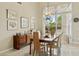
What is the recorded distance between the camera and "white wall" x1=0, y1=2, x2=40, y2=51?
2.85 metres

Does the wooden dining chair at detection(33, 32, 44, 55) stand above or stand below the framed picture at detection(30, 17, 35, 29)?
below

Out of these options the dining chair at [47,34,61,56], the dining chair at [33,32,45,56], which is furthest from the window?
the dining chair at [33,32,45,56]

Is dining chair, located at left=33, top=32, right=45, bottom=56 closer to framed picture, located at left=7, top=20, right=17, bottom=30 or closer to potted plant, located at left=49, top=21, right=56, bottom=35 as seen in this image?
potted plant, located at left=49, top=21, right=56, bottom=35

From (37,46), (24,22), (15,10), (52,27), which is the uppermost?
(15,10)

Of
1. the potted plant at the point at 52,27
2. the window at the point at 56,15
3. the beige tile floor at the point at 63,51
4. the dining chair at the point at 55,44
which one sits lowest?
the beige tile floor at the point at 63,51

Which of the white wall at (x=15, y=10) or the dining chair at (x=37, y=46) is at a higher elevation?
the white wall at (x=15, y=10)

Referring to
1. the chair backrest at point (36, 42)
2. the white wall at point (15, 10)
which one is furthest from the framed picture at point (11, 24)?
the chair backrest at point (36, 42)

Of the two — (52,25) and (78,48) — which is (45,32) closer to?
(52,25)

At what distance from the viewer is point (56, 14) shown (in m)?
2.87

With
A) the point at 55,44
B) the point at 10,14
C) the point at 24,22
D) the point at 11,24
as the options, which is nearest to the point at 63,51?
the point at 55,44

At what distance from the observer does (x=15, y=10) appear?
3.12m

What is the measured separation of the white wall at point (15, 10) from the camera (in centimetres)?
285

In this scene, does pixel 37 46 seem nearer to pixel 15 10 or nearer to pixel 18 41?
pixel 18 41

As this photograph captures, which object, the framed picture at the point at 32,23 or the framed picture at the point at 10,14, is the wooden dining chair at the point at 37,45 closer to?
the framed picture at the point at 32,23
